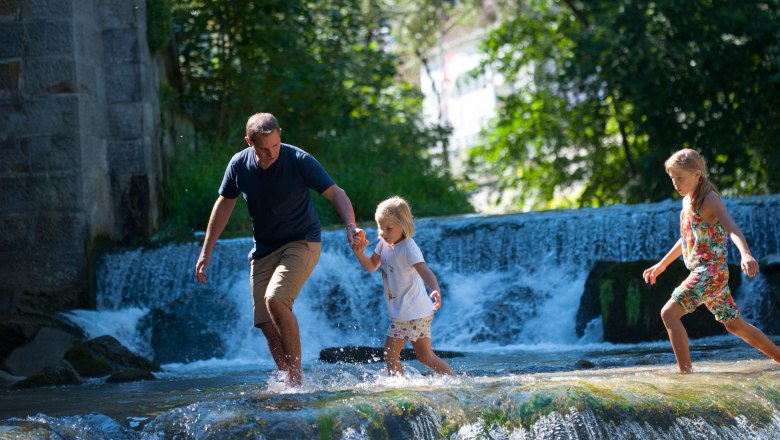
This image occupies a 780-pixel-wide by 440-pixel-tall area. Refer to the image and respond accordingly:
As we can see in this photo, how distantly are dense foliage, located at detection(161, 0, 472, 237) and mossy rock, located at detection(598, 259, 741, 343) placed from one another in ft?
18.7

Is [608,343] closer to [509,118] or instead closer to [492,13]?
[509,118]

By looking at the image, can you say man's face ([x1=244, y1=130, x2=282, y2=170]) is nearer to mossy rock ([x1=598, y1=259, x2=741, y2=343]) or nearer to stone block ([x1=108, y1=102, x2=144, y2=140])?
mossy rock ([x1=598, y1=259, x2=741, y2=343])

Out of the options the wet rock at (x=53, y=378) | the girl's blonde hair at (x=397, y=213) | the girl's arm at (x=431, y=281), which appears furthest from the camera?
the wet rock at (x=53, y=378)

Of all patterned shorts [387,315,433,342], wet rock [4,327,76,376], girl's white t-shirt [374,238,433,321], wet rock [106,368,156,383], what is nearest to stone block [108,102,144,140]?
wet rock [4,327,76,376]

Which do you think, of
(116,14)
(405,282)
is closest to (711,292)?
(405,282)

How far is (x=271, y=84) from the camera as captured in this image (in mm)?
18625

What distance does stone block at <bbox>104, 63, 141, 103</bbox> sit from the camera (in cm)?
1410

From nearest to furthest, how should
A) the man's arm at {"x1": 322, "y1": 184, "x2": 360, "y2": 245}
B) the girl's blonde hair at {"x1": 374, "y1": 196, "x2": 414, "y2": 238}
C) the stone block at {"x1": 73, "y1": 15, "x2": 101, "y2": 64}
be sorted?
1. the man's arm at {"x1": 322, "y1": 184, "x2": 360, "y2": 245}
2. the girl's blonde hair at {"x1": 374, "y1": 196, "x2": 414, "y2": 238}
3. the stone block at {"x1": 73, "y1": 15, "x2": 101, "y2": 64}

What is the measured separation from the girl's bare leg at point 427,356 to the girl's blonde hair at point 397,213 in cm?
60

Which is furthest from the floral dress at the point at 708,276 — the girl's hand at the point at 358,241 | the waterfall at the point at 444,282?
the waterfall at the point at 444,282

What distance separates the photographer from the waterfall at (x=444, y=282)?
12828 mm

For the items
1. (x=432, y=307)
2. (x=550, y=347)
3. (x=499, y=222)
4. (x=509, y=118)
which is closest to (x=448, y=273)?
(x=499, y=222)

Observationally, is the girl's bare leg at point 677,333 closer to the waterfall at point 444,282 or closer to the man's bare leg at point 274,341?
the man's bare leg at point 274,341

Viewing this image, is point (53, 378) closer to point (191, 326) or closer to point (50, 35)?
point (191, 326)
